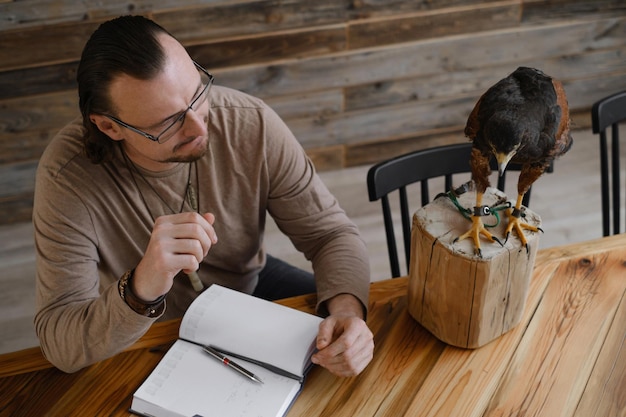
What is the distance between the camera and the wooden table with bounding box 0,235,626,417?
1172 mm

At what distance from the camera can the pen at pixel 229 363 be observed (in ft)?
3.92

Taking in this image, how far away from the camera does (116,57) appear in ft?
4.02

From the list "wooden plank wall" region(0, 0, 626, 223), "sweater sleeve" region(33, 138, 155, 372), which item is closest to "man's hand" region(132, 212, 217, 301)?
"sweater sleeve" region(33, 138, 155, 372)

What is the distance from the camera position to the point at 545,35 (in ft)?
9.87

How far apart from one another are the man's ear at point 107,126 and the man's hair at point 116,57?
0.07 ft

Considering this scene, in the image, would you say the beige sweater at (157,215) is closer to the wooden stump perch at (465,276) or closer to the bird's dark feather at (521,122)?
the wooden stump perch at (465,276)

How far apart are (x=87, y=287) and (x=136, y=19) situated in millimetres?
553

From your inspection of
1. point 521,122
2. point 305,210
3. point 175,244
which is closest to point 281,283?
point 305,210

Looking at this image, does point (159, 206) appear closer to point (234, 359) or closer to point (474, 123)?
point (234, 359)

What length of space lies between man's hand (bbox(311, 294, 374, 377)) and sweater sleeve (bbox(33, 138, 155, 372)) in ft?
1.11

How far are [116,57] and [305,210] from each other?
56 centimetres

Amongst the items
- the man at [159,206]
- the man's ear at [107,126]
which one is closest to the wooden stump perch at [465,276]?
the man at [159,206]

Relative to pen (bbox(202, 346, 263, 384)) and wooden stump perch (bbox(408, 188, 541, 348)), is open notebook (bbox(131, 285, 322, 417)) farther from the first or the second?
wooden stump perch (bbox(408, 188, 541, 348))

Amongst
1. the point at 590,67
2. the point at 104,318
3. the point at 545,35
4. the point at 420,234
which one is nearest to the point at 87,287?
the point at 104,318
